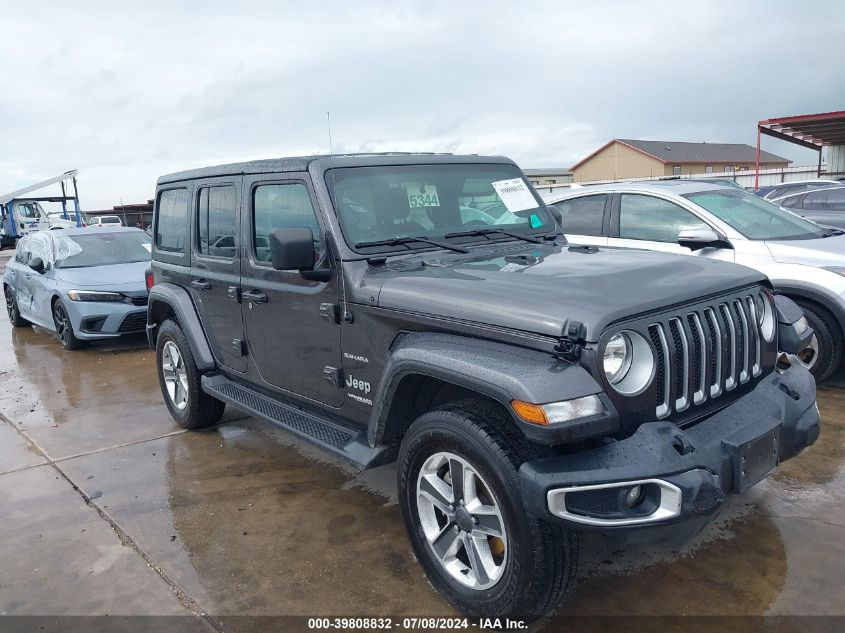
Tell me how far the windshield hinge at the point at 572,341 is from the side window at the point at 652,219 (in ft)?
13.1

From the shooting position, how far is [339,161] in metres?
3.80

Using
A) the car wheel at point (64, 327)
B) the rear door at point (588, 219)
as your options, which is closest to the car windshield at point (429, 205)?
the rear door at point (588, 219)

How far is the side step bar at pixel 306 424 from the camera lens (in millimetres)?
3277

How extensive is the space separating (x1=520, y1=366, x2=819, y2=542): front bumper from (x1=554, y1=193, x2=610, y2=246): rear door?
4.09 metres

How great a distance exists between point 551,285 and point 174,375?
3691mm

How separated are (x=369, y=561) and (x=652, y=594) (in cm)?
134

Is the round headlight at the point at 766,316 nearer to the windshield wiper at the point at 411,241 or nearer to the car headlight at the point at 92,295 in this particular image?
the windshield wiper at the point at 411,241

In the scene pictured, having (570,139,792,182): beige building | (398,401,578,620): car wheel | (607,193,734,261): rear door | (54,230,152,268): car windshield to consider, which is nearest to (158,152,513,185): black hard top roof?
(398,401,578,620): car wheel

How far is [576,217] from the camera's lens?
22.4 ft

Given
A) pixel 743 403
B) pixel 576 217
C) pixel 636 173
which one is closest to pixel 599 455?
pixel 743 403

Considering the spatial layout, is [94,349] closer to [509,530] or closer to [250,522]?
[250,522]

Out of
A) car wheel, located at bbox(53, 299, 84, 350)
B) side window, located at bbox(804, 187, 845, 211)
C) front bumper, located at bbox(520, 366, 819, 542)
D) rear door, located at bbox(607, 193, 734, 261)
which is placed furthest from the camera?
side window, located at bbox(804, 187, 845, 211)

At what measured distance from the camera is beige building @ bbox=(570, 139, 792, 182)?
5353 centimetres

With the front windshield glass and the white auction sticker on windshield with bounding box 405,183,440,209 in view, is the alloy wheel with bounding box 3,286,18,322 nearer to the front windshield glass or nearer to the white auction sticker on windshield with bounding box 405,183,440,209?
the white auction sticker on windshield with bounding box 405,183,440,209
